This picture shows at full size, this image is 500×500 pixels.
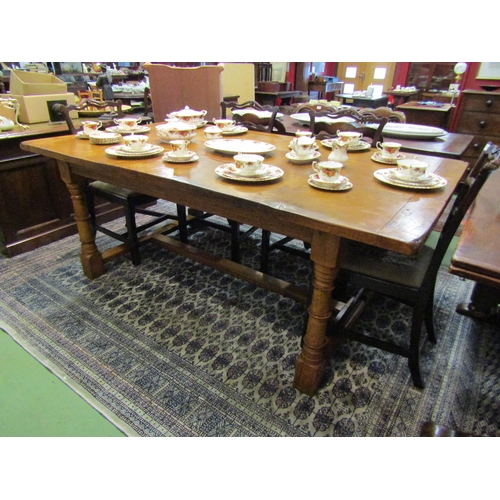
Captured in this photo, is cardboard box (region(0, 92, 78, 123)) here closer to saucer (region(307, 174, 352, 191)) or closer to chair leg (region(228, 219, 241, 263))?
chair leg (region(228, 219, 241, 263))

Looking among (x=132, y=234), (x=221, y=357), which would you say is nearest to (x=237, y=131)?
(x=132, y=234)

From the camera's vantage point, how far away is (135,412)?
1351mm

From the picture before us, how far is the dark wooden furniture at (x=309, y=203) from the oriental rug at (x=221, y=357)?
0.54 feet

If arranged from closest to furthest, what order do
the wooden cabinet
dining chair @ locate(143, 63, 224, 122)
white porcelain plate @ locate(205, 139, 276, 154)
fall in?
white porcelain plate @ locate(205, 139, 276, 154)
the wooden cabinet
dining chair @ locate(143, 63, 224, 122)

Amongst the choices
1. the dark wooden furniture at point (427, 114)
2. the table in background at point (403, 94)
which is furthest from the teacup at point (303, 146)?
the table in background at point (403, 94)

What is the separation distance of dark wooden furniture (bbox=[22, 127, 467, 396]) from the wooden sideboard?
1.69 feet

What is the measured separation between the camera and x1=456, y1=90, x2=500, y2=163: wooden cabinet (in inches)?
120

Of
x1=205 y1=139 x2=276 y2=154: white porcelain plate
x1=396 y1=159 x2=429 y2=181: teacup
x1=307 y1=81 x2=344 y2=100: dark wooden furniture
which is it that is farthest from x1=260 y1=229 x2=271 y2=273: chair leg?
x1=307 y1=81 x2=344 y2=100: dark wooden furniture

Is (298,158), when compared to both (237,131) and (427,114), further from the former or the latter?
(427,114)

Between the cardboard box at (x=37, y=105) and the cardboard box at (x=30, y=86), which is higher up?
the cardboard box at (x=30, y=86)

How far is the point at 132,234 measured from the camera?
2184 millimetres

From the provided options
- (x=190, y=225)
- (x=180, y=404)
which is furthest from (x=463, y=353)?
(x=190, y=225)

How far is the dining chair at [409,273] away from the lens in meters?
1.19

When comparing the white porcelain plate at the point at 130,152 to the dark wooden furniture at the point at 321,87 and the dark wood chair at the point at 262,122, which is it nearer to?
the dark wood chair at the point at 262,122
